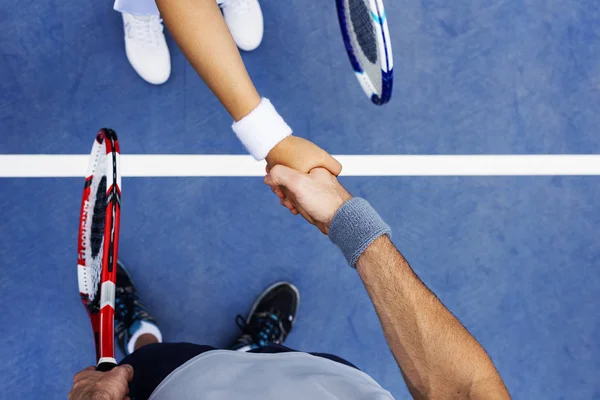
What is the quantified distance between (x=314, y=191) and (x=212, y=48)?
0.44 m

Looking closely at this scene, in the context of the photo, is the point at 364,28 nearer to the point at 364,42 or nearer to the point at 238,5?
the point at 364,42

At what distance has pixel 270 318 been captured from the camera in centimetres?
191

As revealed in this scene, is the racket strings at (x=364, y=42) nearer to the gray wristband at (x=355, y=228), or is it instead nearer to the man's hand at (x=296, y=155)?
the man's hand at (x=296, y=155)

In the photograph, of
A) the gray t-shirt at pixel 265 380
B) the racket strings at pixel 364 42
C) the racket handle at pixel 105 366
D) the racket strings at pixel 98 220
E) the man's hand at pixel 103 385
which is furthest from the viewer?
the racket strings at pixel 364 42

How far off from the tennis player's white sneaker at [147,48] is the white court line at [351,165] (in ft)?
1.04

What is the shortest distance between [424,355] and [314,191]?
48cm

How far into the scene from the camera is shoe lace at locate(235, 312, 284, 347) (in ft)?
6.24

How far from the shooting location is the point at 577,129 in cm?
215

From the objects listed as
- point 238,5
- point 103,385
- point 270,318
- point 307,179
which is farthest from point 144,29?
point 103,385

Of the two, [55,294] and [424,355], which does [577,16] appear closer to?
[424,355]

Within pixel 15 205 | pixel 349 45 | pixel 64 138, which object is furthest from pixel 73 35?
pixel 349 45

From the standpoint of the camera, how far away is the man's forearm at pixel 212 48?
1.24 meters

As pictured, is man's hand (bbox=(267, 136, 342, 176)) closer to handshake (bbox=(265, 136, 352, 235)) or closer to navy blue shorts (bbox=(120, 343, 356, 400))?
handshake (bbox=(265, 136, 352, 235))

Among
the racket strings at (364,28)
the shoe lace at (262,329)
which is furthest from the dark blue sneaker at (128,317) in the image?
the racket strings at (364,28)
